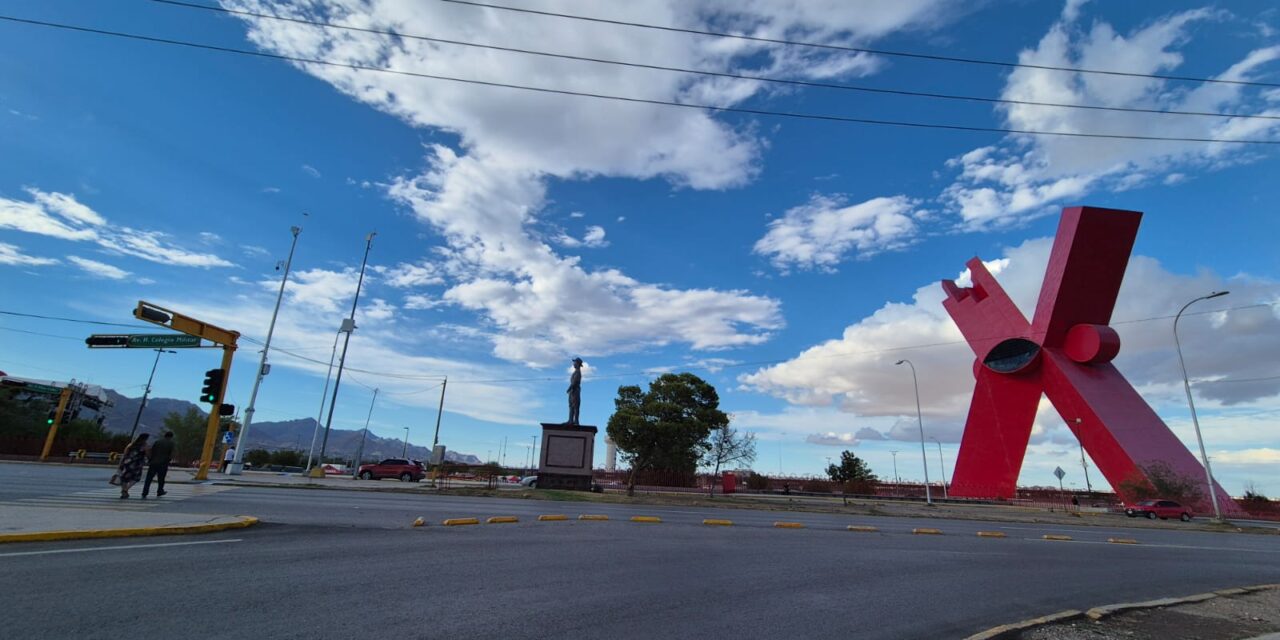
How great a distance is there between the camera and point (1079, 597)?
7.55 meters

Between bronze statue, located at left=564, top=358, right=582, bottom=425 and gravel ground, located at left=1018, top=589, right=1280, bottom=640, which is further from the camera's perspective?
bronze statue, located at left=564, top=358, right=582, bottom=425

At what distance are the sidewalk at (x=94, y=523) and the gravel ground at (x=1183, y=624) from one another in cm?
1091

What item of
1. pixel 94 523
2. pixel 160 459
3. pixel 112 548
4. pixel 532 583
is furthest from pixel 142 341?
pixel 532 583

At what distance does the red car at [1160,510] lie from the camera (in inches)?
1214

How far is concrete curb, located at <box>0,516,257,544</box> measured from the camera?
714 centimetres

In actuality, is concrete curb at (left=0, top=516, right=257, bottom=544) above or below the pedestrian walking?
below

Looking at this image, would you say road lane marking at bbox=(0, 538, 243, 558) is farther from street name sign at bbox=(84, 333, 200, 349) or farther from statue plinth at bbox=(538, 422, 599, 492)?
statue plinth at bbox=(538, 422, 599, 492)

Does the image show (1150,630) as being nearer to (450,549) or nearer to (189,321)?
(450,549)

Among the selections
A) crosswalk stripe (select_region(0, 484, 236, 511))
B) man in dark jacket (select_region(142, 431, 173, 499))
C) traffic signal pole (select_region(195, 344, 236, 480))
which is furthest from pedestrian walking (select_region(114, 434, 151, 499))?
traffic signal pole (select_region(195, 344, 236, 480))

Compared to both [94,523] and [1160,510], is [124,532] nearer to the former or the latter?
[94,523]

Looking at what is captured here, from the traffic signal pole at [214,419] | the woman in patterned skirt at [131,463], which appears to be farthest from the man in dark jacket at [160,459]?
the traffic signal pole at [214,419]

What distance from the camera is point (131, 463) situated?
13305 mm

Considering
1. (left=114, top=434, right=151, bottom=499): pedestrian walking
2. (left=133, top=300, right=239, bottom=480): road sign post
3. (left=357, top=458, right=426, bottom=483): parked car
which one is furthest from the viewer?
(left=357, top=458, right=426, bottom=483): parked car

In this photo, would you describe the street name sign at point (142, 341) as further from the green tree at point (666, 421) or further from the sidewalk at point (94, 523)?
the green tree at point (666, 421)
